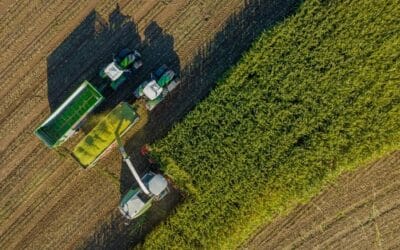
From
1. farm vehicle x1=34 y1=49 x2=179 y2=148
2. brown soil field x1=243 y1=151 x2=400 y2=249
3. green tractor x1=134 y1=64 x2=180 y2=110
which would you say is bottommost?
brown soil field x1=243 y1=151 x2=400 y2=249

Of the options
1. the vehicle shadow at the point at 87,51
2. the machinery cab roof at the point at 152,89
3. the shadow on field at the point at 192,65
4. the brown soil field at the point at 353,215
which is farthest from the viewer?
the vehicle shadow at the point at 87,51

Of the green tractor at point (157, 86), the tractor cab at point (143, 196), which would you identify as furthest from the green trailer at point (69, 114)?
the tractor cab at point (143, 196)

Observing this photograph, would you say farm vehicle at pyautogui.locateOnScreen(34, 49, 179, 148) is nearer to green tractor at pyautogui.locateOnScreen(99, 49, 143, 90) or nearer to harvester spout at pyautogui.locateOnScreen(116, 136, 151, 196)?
green tractor at pyautogui.locateOnScreen(99, 49, 143, 90)

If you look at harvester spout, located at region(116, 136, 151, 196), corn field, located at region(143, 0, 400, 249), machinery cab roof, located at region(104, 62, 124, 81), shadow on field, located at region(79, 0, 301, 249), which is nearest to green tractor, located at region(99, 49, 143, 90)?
machinery cab roof, located at region(104, 62, 124, 81)

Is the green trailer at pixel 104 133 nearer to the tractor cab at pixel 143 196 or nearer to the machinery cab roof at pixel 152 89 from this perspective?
the machinery cab roof at pixel 152 89

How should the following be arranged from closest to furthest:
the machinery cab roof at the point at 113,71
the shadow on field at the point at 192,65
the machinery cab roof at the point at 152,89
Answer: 1. the machinery cab roof at the point at 152,89
2. the machinery cab roof at the point at 113,71
3. the shadow on field at the point at 192,65

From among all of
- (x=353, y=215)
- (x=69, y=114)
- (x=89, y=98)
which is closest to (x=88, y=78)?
(x=89, y=98)

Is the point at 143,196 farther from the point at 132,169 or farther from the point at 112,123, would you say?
the point at 112,123
